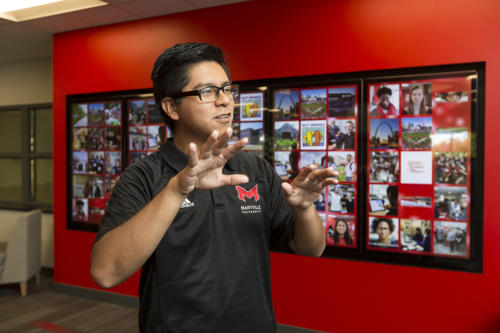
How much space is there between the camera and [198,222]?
116cm

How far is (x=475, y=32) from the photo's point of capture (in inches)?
109

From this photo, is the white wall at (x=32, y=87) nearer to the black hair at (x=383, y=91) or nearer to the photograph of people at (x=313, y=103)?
the photograph of people at (x=313, y=103)

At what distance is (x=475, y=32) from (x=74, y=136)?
387cm

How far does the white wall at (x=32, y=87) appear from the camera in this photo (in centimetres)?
543

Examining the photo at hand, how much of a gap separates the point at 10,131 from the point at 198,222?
5.97m

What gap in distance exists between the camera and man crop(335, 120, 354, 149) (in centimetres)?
313

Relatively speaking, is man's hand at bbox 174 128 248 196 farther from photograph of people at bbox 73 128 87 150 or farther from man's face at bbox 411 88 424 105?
photograph of people at bbox 73 128 87 150

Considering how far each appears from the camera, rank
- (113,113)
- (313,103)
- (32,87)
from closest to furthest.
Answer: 1. (313,103)
2. (113,113)
3. (32,87)

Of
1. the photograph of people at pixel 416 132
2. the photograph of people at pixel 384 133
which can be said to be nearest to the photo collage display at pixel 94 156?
the photograph of people at pixel 384 133

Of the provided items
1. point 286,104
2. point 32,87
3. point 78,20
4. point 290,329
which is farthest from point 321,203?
point 32,87

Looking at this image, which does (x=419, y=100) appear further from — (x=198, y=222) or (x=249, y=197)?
(x=198, y=222)

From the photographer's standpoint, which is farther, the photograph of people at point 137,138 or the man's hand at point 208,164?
the photograph of people at point 137,138

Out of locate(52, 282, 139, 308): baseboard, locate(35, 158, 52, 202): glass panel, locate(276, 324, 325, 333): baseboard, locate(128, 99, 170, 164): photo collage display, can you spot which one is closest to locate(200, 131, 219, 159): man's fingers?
locate(276, 324, 325, 333): baseboard

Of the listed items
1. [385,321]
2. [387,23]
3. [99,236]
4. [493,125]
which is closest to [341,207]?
[385,321]
